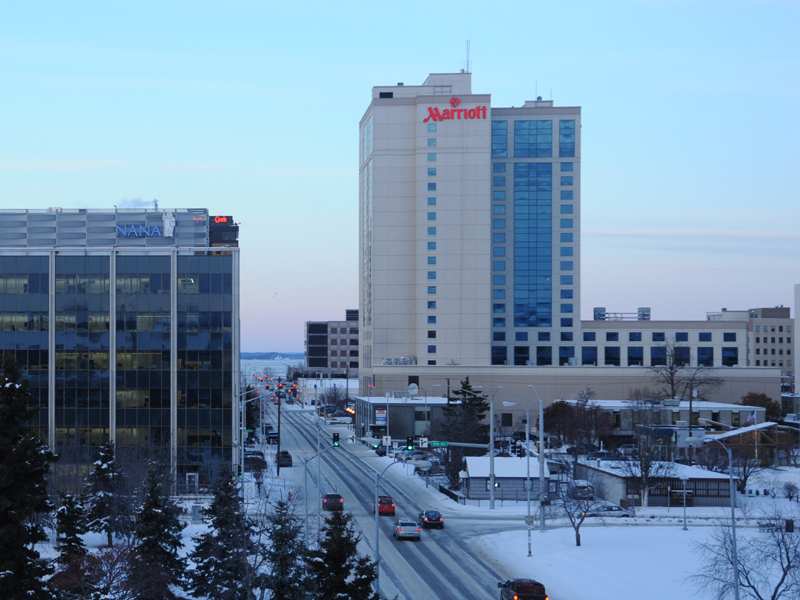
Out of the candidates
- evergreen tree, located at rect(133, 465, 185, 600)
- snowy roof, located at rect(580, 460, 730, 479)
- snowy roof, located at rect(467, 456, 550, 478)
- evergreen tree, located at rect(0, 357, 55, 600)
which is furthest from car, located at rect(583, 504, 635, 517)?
evergreen tree, located at rect(0, 357, 55, 600)

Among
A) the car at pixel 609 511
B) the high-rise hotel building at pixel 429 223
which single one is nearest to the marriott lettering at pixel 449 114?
the high-rise hotel building at pixel 429 223

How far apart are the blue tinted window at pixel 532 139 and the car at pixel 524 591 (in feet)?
356

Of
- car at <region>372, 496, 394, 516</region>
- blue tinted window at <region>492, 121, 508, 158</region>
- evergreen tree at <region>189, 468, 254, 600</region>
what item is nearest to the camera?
evergreen tree at <region>189, 468, 254, 600</region>

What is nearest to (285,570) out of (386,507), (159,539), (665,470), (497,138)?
(159,539)

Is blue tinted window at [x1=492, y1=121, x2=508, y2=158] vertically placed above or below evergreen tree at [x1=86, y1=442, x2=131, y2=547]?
above

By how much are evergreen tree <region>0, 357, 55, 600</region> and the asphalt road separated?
54.6ft

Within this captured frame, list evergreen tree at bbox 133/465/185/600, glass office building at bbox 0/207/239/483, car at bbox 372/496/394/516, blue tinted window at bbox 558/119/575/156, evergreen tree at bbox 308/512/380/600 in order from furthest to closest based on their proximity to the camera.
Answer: blue tinted window at bbox 558/119/575/156 → glass office building at bbox 0/207/239/483 → car at bbox 372/496/394/516 → evergreen tree at bbox 133/465/185/600 → evergreen tree at bbox 308/512/380/600

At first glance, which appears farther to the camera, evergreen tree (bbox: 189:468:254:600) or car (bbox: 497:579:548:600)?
car (bbox: 497:579:548:600)

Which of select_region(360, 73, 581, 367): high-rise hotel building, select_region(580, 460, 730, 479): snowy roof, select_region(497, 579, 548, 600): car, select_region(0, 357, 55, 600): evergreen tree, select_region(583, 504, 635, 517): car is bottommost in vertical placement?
select_region(583, 504, 635, 517): car

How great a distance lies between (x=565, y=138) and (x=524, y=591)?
11067 centimetres

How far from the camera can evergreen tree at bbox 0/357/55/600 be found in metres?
27.2

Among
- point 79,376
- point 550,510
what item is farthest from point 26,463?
point 79,376

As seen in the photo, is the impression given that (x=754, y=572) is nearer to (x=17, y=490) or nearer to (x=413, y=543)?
(x=413, y=543)

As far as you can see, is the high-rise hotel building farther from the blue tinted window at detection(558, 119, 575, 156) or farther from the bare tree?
the bare tree
